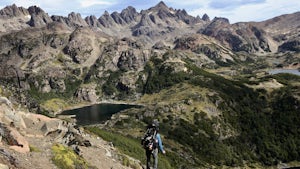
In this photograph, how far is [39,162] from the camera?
41.9 m

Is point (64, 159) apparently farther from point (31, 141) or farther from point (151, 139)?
point (151, 139)

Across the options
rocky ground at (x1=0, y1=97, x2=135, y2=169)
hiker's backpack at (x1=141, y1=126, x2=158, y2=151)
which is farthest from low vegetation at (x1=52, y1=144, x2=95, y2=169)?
hiker's backpack at (x1=141, y1=126, x2=158, y2=151)

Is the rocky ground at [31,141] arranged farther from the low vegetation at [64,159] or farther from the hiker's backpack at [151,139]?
the hiker's backpack at [151,139]

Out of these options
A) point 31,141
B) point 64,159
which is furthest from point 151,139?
point 31,141

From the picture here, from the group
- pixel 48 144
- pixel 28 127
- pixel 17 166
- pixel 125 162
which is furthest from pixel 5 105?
pixel 125 162

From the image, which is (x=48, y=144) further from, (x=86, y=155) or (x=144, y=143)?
(x=144, y=143)

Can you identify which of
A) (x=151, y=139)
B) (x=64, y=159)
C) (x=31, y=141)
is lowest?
(x=64, y=159)

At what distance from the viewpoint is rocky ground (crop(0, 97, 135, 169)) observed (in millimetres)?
39625

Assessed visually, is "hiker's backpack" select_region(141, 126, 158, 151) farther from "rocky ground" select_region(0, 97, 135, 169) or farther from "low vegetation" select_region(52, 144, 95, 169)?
"low vegetation" select_region(52, 144, 95, 169)

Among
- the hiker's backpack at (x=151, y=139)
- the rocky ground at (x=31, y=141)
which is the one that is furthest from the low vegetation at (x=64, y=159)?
the hiker's backpack at (x=151, y=139)

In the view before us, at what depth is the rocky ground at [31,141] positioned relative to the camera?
130ft

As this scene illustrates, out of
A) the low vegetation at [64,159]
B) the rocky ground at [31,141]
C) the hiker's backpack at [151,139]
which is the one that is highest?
the hiker's backpack at [151,139]

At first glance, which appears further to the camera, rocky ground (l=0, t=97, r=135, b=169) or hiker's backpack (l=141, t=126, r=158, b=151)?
rocky ground (l=0, t=97, r=135, b=169)

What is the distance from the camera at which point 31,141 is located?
50094mm
